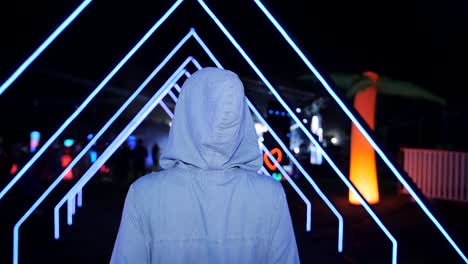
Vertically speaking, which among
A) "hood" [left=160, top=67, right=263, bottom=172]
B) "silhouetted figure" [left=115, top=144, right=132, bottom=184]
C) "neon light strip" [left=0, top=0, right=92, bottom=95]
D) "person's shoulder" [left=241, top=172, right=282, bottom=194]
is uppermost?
"neon light strip" [left=0, top=0, right=92, bottom=95]

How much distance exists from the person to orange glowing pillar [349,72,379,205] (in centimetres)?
930

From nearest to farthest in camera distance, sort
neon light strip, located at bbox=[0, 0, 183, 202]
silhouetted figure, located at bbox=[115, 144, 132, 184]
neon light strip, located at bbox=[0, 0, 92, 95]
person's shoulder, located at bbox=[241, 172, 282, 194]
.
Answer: person's shoulder, located at bbox=[241, 172, 282, 194], neon light strip, located at bbox=[0, 0, 92, 95], neon light strip, located at bbox=[0, 0, 183, 202], silhouetted figure, located at bbox=[115, 144, 132, 184]

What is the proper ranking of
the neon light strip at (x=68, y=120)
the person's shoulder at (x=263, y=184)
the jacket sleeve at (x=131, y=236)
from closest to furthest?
the jacket sleeve at (x=131, y=236)
the person's shoulder at (x=263, y=184)
the neon light strip at (x=68, y=120)

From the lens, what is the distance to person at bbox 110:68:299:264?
1.56 meters

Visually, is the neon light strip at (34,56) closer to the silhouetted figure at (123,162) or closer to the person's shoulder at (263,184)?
the person's shoulder at (263,184)

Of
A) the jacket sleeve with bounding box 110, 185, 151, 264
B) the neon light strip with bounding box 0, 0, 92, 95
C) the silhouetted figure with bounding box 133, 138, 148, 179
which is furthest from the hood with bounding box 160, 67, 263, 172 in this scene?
the silhouetted figure with bounding box 133, 138, 148, 179

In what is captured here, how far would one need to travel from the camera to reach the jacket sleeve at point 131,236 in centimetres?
155

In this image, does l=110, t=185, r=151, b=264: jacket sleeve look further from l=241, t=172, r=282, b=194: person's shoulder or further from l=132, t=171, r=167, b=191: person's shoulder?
l=241, t=172, r=282, b=194: person's shoulder

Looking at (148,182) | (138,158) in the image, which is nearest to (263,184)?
(148,182)

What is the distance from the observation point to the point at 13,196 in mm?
11352

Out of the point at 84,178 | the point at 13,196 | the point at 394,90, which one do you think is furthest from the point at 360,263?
the point at 13,196

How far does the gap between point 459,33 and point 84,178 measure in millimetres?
9479

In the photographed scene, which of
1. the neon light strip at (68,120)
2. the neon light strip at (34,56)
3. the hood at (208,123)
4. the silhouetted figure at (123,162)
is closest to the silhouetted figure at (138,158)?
the silhouetted figure at (123,162)

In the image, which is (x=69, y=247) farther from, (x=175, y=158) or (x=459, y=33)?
(x=459, y=33)
